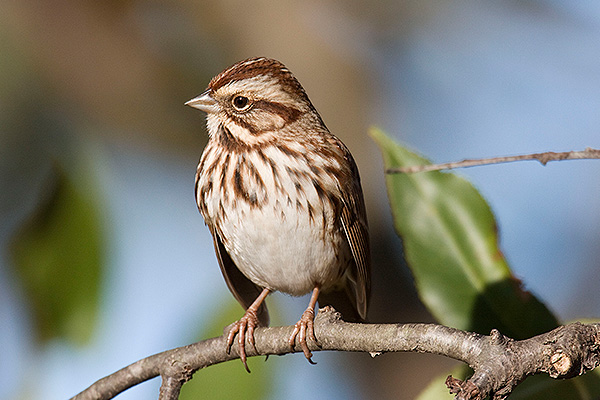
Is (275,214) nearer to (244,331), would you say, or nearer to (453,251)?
(244,331)

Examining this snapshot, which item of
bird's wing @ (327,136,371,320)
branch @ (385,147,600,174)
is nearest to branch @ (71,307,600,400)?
branch @ (385,147,600,174)

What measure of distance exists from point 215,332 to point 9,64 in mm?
3539

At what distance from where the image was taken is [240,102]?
373cm

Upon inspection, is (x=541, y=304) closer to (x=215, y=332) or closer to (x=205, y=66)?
(x=215, y=332)

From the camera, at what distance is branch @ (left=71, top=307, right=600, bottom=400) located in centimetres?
195

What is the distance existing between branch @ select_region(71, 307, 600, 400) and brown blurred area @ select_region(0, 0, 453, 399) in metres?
3.09

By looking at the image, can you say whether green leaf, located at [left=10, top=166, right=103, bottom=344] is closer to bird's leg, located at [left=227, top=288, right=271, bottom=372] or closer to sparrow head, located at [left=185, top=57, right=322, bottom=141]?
bird's leg, located at [left=227, top=288, right=271, bottom=372]

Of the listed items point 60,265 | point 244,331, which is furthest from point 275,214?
point 60,265

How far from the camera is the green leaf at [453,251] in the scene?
2.69m

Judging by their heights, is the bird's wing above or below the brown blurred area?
below

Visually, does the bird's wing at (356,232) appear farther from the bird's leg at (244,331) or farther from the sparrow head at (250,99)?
the bird's leg at (244,331)

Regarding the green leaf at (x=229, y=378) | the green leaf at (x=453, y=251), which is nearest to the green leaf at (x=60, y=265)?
the green leaf at (x=229, y=378)

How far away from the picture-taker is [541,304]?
262 centimetres

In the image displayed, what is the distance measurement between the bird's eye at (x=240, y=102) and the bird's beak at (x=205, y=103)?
9cm
